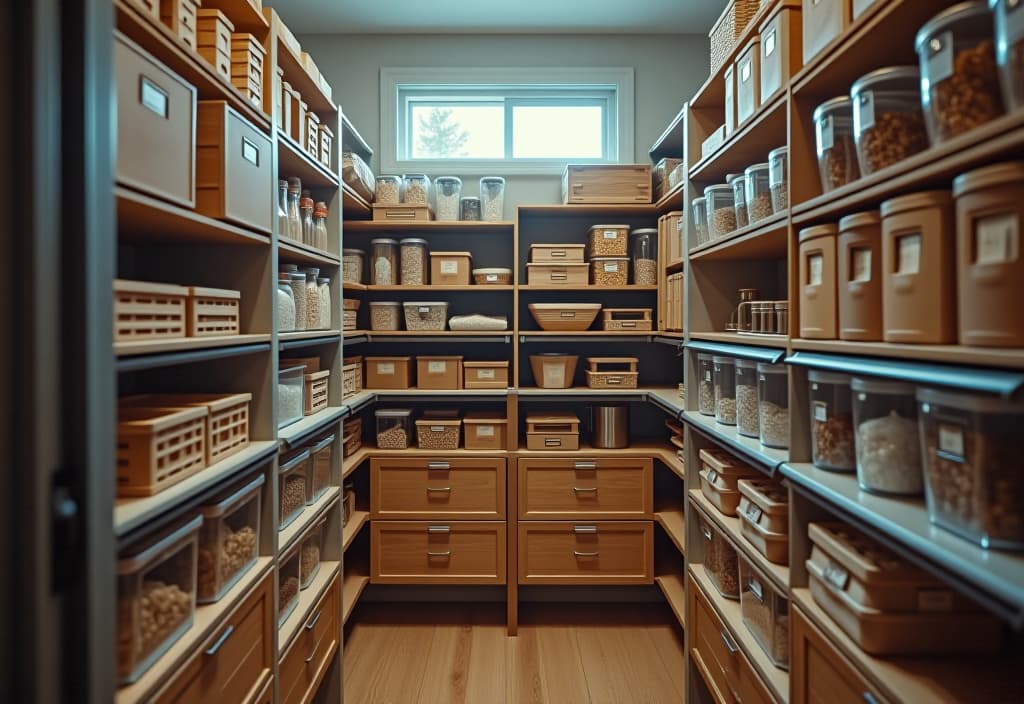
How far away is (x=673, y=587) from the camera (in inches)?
117

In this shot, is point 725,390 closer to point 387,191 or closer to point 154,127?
point 154,127

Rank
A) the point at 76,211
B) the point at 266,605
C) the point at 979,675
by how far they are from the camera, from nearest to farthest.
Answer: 1. the point at 76,211
2. the point at 979,675
3. the point at 266,605

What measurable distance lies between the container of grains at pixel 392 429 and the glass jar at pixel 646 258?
4.73 feet

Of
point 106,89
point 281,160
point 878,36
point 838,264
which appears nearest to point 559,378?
point 281,160

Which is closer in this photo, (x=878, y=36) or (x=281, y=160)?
(x=878, y=36)

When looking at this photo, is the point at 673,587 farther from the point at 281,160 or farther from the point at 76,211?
the point at 76,211

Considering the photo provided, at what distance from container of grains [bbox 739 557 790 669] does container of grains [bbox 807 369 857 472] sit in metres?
0.38

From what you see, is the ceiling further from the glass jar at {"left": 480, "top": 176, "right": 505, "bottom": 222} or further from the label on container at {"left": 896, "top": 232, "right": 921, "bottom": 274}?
the label on container at {"left": 896, "top": 232, "right": 921, "bottom": 274}

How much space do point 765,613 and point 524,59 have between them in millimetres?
3094

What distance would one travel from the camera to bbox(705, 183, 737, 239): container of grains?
2.17 meters

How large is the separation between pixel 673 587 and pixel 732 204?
185cm

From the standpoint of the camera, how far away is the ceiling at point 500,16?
321 cm

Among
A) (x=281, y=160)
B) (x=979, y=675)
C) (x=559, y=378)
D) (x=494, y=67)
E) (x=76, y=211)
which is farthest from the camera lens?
(x=494, y=67)

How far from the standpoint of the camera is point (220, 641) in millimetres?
1416
